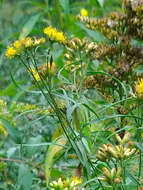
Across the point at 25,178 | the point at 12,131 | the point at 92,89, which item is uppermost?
the point at 92,89

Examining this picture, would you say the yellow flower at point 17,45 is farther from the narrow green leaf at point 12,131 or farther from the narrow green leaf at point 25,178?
the narrow green leaf at point 25,178

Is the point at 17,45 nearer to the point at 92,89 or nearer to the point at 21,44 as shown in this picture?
the point at 21,44

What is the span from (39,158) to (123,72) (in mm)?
1163

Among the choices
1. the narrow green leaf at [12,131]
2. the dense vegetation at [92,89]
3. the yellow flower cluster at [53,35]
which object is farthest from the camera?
the narrow green leaf at [12,131]

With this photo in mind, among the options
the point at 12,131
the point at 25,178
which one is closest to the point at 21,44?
the point at 12,131

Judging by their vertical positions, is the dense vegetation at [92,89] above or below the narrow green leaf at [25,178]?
above

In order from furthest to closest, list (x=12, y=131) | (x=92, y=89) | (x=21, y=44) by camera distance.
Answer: (x=12, y=131)
(x=92, y=89)
(x=21, y=44)

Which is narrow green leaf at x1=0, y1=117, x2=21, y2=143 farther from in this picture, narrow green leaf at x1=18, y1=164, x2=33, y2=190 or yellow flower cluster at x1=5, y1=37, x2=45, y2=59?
yellow flower cluster at x1=5, y1=37, x2=45, y2=59

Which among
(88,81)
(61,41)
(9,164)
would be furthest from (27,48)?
(9,164)

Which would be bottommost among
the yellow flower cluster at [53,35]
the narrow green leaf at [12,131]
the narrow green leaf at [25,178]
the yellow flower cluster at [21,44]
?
the narrow green leaf at [25,178]

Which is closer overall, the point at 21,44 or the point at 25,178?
the point at 21,44

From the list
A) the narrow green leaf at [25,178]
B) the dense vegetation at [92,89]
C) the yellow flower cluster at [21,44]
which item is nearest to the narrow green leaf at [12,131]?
the dense vegetation at [92,89]

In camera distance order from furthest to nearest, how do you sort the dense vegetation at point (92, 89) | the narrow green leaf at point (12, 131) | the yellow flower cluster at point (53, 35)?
the narrow green leaf at point (12, 131) < the yellow flower cluster at point (53, 35) < the dense vegetation at point (92, 89)

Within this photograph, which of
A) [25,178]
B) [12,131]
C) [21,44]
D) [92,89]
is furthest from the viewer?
[25,178]
